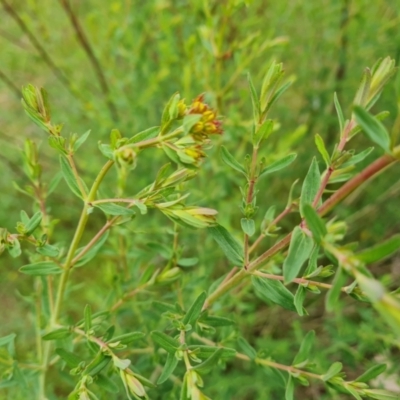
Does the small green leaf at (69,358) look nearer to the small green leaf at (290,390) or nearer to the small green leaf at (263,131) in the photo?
the small green leaf at (290,390)

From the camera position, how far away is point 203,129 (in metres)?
0.65

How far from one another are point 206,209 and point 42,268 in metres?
0.35

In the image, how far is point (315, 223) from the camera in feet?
1.91

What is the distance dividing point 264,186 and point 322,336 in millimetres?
729

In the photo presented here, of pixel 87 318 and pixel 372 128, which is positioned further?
pixel 87 318

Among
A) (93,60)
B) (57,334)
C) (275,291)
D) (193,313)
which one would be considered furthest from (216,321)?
(93,60)

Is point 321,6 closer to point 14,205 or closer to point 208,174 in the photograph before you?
point 208,174

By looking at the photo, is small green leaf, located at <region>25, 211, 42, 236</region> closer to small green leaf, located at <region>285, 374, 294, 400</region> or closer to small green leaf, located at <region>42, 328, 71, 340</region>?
small green leaf, located at <region>42, 328, 71, 340</region>

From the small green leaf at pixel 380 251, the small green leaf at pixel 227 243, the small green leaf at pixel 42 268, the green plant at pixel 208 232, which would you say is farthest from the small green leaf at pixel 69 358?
the small green leaf at pixel 380 251

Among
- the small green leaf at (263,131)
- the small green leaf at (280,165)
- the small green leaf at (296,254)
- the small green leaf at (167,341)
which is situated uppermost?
the small green leaf at (263,131)

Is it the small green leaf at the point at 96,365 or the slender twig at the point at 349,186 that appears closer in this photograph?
the slender twig at the point at 349,186

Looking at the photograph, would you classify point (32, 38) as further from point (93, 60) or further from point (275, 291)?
→ point (275, 291)

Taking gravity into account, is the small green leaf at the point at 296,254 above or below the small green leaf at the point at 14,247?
below

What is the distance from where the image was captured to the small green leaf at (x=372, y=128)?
55 cm
